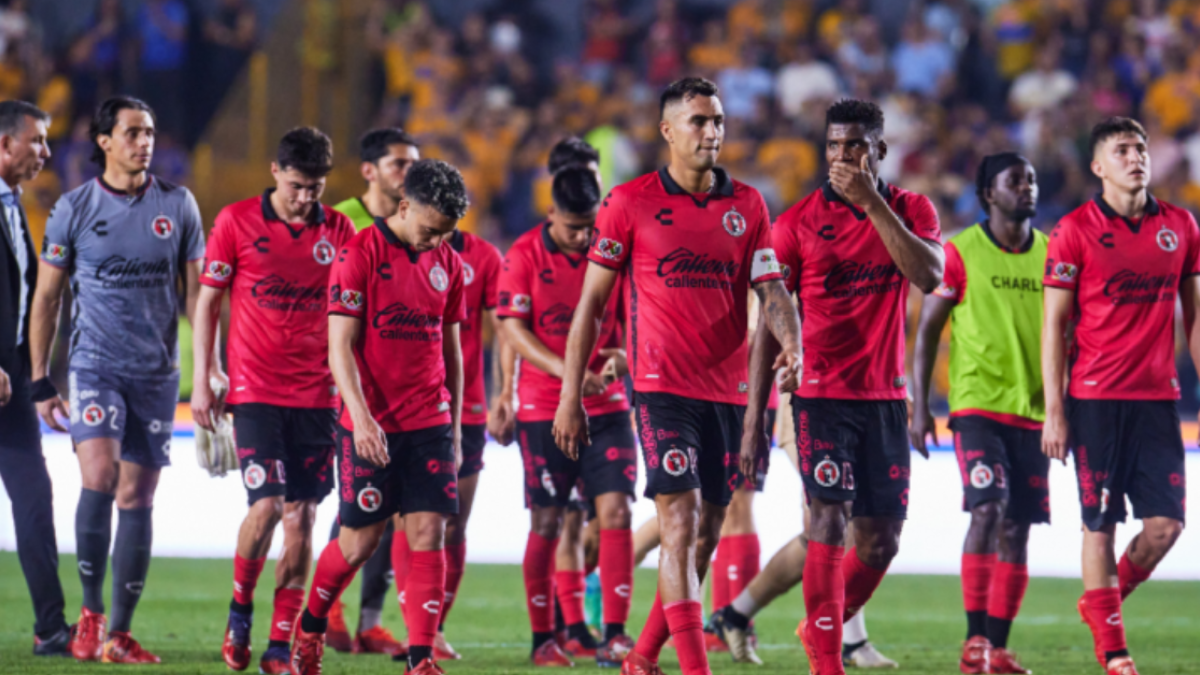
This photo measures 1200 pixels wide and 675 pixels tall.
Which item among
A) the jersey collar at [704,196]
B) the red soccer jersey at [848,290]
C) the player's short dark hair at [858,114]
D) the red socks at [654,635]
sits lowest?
the red socks at [654,635]

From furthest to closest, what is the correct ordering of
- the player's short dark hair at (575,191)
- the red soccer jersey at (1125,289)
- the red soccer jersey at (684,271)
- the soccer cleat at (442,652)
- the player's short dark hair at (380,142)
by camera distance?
the player's short dark hair at (380,142) < the player's short dark hair at (575,191) < the soccer cleat at (442,652) < the red soccer jersey at (1125,289) < the red soccer jersey at (684,271)

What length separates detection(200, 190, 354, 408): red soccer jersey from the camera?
22.0 feet

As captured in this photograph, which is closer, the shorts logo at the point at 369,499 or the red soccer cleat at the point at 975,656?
the shorts logo at the point at 369,499

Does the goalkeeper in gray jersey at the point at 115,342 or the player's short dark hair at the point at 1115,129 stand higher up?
the player's short dark hair at the point at 1115,129

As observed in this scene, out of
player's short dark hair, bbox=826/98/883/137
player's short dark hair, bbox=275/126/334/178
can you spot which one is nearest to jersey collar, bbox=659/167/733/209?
player's short dark hair, bbox=826/98/883/137

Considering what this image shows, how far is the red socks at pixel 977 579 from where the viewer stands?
712cm

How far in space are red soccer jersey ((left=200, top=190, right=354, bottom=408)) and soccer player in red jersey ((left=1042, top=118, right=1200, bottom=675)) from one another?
3345mm

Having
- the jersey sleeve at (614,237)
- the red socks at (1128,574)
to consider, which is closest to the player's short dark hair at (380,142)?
the jersey sleeve at (614,237)

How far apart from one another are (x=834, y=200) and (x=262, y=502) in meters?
2.87

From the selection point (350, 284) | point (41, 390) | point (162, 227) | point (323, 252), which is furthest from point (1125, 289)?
point (41, 390)

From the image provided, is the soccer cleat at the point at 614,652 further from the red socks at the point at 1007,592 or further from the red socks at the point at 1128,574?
the red socks at the point at 1128,574

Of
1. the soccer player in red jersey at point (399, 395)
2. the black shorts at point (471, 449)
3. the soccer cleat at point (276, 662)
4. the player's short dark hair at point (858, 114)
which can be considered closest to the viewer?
the player's short dark hair at point (858, 114)

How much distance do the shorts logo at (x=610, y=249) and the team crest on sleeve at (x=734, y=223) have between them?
408 mm

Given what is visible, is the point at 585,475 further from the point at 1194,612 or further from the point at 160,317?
the point at 1194,612
